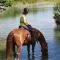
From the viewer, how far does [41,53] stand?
1686 cm

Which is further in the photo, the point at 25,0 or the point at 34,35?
the point at 25,0

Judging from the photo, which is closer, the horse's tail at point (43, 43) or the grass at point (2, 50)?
the horse's tail at point (43, 43)

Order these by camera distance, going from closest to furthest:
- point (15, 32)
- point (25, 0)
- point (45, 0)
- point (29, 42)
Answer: point (15, 32) → point (29, 42) → point (25, 0) → point (45, 0)

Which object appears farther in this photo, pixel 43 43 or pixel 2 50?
pixel 2 50

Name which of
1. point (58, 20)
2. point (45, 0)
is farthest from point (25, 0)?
point (58, 20)

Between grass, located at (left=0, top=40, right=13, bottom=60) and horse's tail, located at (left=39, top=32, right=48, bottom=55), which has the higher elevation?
horse's tail, located at (left=39, top=32, right=48, bottom=55)

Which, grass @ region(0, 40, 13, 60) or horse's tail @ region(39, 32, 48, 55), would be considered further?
grass @ region(0, 40, 13, 60)

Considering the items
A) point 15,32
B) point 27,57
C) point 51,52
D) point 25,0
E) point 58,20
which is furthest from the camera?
point 25,0

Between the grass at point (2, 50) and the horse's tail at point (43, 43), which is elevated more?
the horse's tail at point (43, 43)

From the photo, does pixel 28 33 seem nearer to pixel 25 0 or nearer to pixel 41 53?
pixel 41 53

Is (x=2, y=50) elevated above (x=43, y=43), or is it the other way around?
(x=43, y=43)

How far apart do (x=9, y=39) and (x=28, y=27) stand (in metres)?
1.20

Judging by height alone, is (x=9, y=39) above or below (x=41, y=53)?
above

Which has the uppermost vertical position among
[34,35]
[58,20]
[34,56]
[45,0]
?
[34,35]
